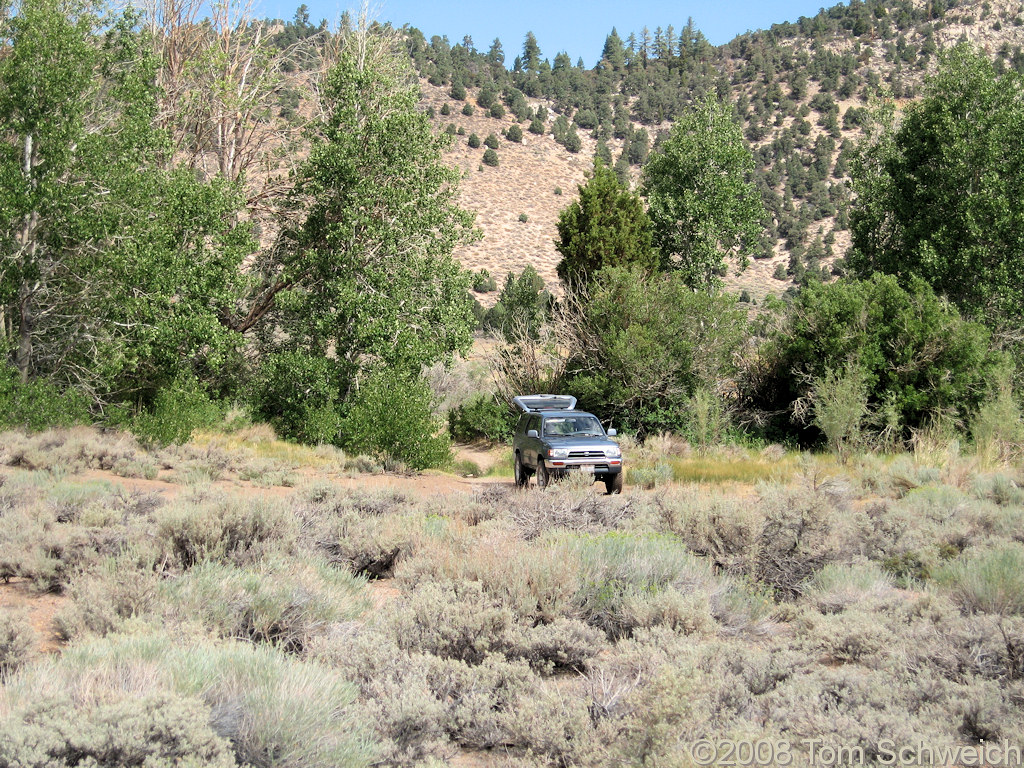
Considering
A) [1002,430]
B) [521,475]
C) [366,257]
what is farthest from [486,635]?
[366,257]

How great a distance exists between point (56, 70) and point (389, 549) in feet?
55.3

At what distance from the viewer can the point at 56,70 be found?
62.4 ft

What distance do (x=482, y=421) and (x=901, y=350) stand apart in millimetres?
14281

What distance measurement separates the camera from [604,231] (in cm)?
2919

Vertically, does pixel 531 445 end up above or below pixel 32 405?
below

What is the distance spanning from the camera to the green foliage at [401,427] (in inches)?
821

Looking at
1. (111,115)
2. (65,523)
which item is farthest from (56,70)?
(65,523)

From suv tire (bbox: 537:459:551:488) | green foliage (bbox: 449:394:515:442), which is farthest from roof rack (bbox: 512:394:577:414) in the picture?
green foliage (bbox: 449:394:515:442)

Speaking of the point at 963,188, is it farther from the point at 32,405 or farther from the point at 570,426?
the point at 32,405

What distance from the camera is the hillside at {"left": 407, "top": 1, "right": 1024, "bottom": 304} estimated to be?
209 ft

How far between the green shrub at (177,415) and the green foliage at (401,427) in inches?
163

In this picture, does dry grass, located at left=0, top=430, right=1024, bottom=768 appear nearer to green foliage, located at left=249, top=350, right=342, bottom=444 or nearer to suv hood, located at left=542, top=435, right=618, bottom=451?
suv hood, located at left=542, top=435, right=618, bottom=451

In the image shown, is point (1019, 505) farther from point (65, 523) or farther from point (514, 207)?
point (514, 207)

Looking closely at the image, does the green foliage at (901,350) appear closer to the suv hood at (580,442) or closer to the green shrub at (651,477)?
the green shrub at (651,477)
